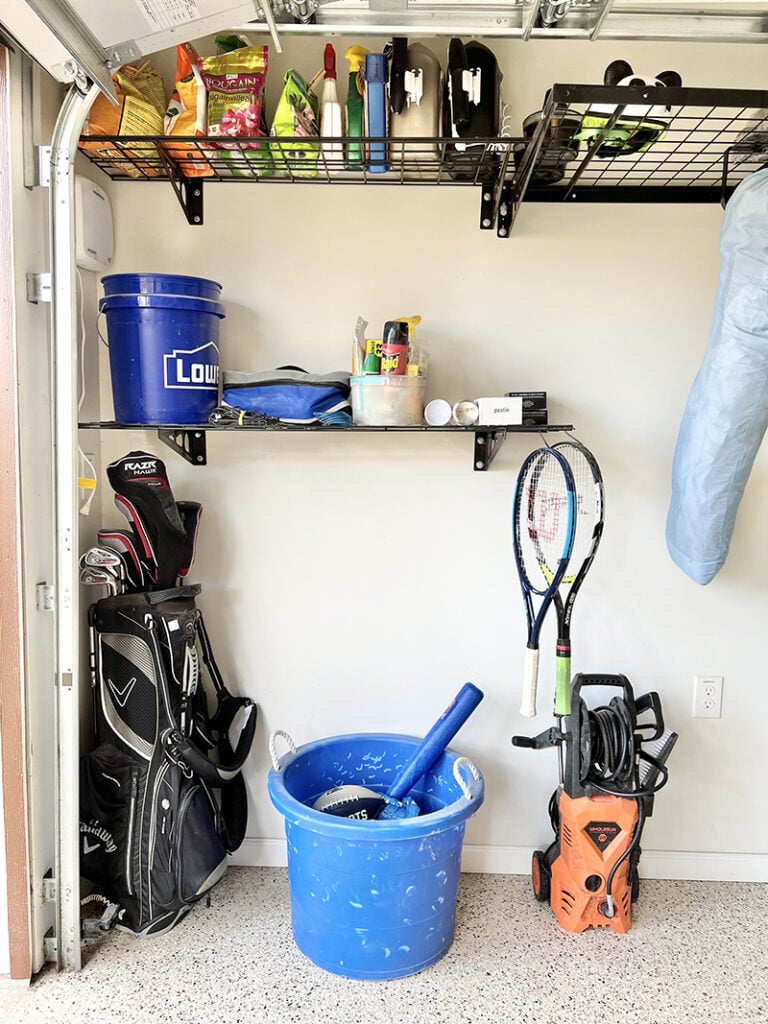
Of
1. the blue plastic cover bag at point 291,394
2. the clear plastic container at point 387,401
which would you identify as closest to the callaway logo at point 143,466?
the blue plastic cover bag at point 291,394

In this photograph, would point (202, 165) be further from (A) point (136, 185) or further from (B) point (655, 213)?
(B) point (655, 213)

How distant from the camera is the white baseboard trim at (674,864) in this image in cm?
198

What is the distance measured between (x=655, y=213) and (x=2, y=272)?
1.44 meters

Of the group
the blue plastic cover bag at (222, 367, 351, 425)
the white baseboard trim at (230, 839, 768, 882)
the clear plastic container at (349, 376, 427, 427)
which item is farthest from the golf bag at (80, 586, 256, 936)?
the white baseboard trim at (230, 839, 768, 882)

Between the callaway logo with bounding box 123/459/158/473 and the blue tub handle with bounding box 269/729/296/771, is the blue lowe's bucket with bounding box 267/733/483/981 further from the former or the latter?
the callaway logo with bounding box 123/459/158/473

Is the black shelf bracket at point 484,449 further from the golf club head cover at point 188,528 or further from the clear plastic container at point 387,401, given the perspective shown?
the golf club head cover at point 188,528

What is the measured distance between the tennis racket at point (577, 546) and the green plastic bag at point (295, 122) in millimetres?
835

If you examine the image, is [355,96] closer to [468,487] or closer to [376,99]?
[376,99]

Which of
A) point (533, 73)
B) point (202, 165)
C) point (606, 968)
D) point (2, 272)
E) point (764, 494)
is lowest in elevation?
point (606, 968)

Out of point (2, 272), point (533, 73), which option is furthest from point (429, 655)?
point (533, 73)

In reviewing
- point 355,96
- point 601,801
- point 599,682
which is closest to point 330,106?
point 355,96

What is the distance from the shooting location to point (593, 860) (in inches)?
67.3

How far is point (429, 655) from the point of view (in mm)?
1959

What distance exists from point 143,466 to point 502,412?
31.5 inches
